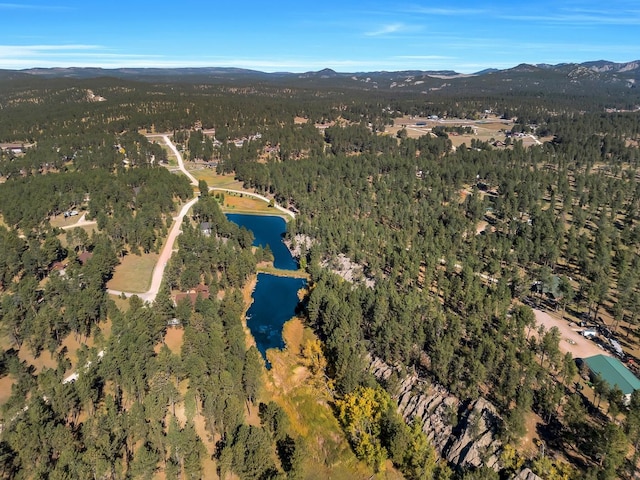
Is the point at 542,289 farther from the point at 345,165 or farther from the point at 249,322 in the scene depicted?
the point at 345,165

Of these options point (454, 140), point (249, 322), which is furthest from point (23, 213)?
point (454, 140)

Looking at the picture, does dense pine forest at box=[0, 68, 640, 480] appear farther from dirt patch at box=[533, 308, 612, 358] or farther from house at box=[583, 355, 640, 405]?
dirt patch at box=[533, 308, 612, 358]

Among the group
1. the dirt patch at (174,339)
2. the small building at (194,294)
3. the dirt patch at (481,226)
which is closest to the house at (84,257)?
the small building at (194,294)

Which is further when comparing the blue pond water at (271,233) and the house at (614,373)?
the blue pond water at (271,233)

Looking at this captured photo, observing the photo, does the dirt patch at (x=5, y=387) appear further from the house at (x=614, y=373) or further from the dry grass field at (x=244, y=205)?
the dry grass field at (x=244, y=205)

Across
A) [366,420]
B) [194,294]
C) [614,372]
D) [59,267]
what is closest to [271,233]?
[194,294]
